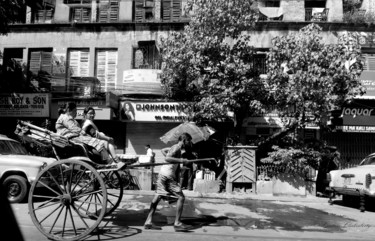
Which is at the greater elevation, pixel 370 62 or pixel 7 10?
pixel 7 10

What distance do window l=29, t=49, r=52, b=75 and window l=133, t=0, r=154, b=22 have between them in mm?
5795

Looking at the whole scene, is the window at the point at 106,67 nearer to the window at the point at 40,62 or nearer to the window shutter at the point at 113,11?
the window shutter at the point at 113,11

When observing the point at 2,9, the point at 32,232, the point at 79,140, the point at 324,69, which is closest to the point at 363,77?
the point at 324,69

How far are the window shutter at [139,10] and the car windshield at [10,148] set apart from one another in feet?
38.9

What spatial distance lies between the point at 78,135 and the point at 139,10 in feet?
49.6

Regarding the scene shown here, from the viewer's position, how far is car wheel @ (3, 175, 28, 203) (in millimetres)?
9352

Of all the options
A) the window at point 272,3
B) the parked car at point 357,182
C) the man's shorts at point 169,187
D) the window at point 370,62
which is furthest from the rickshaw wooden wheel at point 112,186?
the window at point 370,62

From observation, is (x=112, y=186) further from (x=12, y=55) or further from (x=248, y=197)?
(x=12, y=55)

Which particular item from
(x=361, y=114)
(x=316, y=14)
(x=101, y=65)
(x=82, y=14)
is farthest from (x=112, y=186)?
(x=316, y=14)

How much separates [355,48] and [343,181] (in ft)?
18.9

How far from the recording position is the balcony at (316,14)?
19047 millimetres

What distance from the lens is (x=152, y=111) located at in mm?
17781

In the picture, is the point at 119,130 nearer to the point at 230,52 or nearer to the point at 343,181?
the point at 230,52

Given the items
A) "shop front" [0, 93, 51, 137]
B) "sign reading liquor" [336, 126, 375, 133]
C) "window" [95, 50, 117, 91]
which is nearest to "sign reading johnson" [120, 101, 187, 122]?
"window" [95, 50, 117, 91]
